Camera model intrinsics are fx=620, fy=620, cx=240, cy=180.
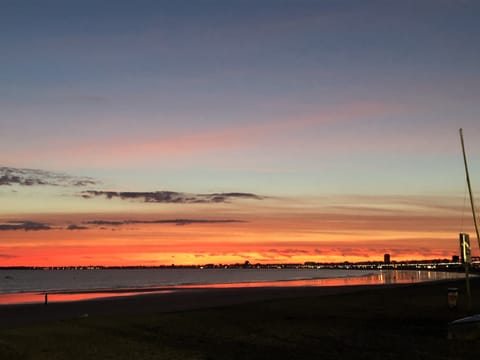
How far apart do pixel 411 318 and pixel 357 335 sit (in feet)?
23.3

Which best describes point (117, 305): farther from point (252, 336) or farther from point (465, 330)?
point (465, 330)

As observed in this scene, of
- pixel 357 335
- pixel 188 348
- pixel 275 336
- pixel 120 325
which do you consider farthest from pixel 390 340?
pixel 120 325

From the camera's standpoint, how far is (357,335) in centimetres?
2144

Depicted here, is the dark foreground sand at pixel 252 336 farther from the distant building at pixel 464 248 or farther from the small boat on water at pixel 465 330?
the distant building at pixel 464 248

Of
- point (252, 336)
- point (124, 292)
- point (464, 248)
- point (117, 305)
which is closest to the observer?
point (252, 336)

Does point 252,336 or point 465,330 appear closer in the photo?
point 465,330

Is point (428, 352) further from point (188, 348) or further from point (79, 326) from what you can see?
point (79, 326)

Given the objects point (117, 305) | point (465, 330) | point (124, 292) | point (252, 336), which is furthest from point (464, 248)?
point (124, 292)

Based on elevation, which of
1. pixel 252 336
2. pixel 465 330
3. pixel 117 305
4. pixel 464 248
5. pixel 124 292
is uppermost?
pixel 464 248

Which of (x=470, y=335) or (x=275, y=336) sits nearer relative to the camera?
(x=470, y=335)

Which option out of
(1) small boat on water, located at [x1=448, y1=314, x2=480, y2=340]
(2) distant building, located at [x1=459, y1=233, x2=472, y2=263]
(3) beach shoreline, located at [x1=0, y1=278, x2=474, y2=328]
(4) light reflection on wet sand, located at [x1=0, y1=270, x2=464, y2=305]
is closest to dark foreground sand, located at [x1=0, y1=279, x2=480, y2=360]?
(1) small boat on water, located at [x1=448, y1=314, x2=480, y2=340]

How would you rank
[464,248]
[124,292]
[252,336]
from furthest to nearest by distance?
[124,292], [464,248], [252,336]

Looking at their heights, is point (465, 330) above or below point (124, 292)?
above

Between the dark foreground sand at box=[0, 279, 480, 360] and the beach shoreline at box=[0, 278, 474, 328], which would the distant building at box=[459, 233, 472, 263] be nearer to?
the dark foreground sand at box=[0, 279, 480, 360]
